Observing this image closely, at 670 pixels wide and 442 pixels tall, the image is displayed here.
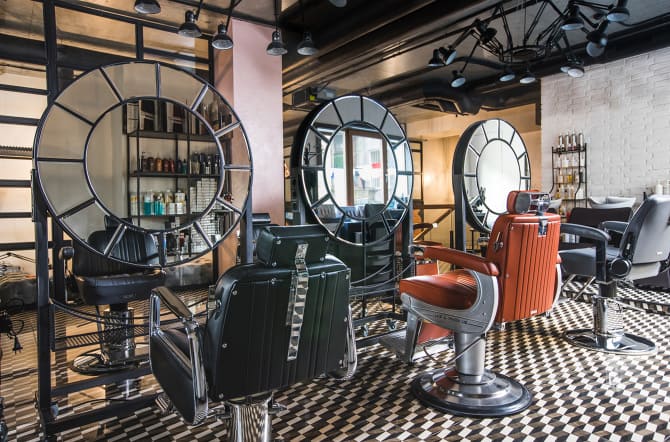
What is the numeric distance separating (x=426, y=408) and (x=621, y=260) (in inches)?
68.5

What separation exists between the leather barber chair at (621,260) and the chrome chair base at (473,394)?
1069 mm

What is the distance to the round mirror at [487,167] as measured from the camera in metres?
2.98

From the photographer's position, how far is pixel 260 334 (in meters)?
1.42

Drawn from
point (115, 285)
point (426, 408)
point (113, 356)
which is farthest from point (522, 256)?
point (113, 356)

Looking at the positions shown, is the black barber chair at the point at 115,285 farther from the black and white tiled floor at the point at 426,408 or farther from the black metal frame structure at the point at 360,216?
the black metal frame structure at the point at 360,216

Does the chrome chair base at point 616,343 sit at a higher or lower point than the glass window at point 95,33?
lower

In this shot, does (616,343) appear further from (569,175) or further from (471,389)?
(569,175)

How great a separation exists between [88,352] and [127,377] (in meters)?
1.08

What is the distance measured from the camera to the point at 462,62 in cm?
640

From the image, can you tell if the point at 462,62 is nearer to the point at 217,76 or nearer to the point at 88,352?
the point at 217,76

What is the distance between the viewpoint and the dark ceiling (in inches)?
162

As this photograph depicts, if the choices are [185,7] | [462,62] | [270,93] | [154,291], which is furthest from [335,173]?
[462,62]

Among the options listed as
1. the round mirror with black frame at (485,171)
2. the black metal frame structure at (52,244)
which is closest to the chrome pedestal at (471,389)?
the round mirror with black frame at (485,171)

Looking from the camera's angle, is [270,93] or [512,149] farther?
[270,93]
